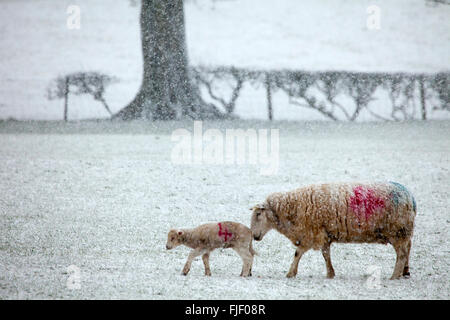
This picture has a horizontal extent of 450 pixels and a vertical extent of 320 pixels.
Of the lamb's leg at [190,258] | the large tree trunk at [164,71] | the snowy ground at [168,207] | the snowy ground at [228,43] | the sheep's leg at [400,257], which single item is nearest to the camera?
the snowy ground at [168,207]

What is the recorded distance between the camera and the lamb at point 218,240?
18.5 feet

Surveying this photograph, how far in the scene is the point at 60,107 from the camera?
44.3ft

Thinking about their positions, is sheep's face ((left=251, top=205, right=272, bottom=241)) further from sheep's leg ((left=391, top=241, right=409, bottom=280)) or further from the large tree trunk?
the large tree trunk

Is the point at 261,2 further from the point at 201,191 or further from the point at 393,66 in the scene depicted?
the point at 201,191

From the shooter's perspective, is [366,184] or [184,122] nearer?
[366,184]

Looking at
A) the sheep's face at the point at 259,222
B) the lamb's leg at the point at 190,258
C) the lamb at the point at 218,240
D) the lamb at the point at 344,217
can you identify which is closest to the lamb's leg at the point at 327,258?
the lamb at the point at 344,217

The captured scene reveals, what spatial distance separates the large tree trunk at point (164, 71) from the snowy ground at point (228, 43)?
0.55 metres

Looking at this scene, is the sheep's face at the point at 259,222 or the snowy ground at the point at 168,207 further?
the sheep's face at the point at 259,222

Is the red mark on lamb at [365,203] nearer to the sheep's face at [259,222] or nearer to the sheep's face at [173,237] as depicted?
the sheep's face at [259,222]

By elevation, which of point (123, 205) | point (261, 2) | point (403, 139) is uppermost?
point (261, 2)

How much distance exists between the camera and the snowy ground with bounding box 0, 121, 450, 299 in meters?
5.40

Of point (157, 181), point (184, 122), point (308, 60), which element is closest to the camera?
point (157, 181)
